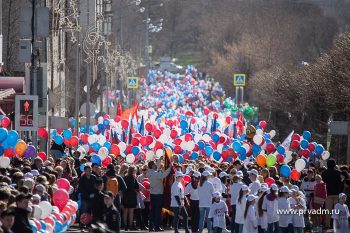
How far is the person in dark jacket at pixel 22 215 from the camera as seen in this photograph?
1875 centimetres

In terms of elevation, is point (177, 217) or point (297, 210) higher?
point (297, 210)

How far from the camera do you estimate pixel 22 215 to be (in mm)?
18969

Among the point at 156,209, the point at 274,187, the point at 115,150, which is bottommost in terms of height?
the point at 156,209

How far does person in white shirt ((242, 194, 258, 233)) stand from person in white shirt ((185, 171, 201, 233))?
9.47ft

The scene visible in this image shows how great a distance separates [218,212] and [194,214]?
233 centimetres

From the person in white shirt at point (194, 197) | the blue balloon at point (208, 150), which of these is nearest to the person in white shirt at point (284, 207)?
the person in white shirt at point (194, 197)

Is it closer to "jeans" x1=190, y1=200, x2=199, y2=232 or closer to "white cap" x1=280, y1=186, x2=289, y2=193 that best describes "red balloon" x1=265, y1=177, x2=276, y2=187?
"white cap" x1=280, y1=186, x2=289, y2=193

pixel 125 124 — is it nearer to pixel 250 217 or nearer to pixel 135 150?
pixel 135 150

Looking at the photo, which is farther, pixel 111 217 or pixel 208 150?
pixel 208 150

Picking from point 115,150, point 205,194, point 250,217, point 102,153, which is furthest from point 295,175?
point 115,150

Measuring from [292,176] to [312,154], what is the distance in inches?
268

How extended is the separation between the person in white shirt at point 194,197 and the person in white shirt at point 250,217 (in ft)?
9.47

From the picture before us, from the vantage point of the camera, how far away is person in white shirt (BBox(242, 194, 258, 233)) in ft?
84.4

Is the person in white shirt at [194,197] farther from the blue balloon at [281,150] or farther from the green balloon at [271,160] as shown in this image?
the blue balloon at [281,150]
